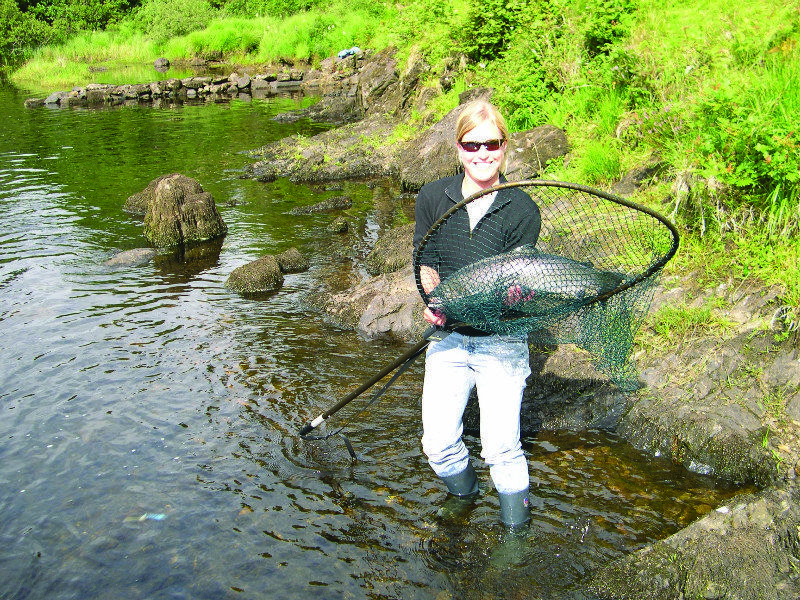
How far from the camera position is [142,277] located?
35.0 ft

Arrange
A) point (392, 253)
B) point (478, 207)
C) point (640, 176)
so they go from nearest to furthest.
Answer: point (478, 207) → point (640, 176) → point (392, 253)

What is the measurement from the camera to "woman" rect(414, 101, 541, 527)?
12.4ft

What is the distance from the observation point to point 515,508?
4301 millimetres

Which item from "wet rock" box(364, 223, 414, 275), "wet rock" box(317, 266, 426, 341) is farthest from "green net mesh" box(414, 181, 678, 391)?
"wet rock" box(364, 223, 414, 275)

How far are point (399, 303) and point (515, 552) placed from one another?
4.23 m

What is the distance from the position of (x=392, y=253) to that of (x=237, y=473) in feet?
16.6

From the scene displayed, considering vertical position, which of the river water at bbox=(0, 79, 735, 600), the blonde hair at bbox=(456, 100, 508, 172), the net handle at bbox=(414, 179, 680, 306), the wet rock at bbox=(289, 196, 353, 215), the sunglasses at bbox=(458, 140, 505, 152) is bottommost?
the river water at bbox=(0, 79, 735, 600)

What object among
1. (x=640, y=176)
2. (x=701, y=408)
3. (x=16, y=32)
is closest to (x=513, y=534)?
(x=701, y=408)

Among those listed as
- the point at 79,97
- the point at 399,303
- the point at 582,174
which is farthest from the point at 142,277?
the point at 79,97

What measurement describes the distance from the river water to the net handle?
1744 millimetres

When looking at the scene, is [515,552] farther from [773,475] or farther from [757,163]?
[757,163]

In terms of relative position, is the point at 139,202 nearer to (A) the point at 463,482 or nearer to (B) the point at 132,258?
(B) the point at 132,258

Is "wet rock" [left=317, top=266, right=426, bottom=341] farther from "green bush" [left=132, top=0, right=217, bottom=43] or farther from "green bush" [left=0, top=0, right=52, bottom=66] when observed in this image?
"green bush" [left=0, top=0, right=52, bottom=66]

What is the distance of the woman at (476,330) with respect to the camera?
3789 millimetres
